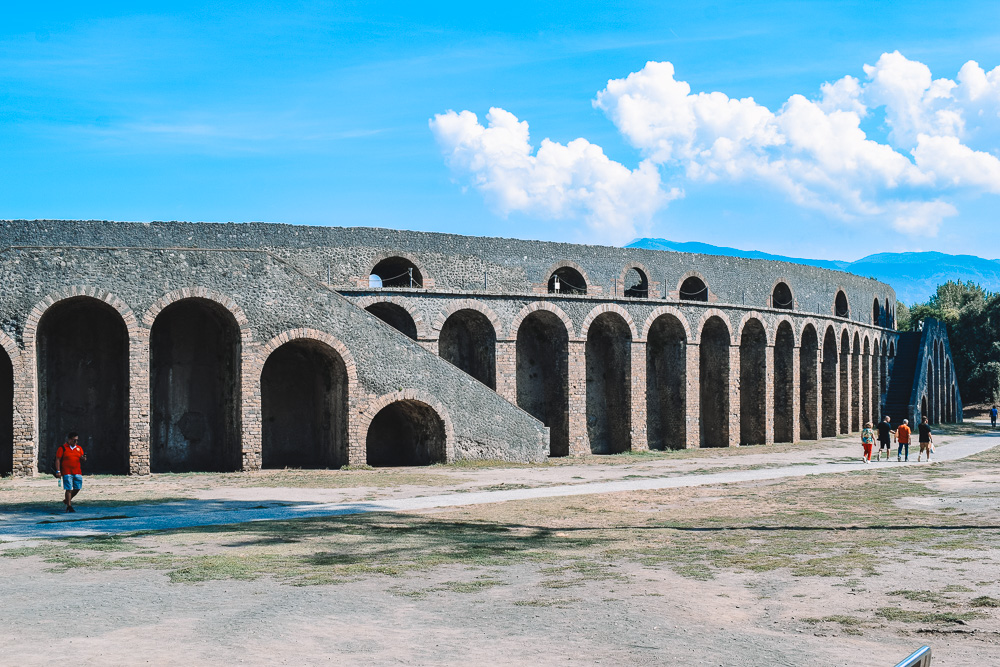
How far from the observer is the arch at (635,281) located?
96.2 feet

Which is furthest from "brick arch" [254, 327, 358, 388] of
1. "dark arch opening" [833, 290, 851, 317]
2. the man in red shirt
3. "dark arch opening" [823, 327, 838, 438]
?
"dark arch opening" [833, 290, 851, 317]

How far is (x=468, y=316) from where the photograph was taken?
2628 centimetres

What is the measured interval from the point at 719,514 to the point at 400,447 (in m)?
11.3

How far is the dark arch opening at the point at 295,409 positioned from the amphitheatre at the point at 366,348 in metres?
0.05

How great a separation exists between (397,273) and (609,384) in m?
7.70

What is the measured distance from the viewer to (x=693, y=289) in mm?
31797

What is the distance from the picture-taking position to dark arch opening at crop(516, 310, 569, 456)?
90.1 ft

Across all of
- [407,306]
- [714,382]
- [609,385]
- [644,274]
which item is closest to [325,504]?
[407,306]

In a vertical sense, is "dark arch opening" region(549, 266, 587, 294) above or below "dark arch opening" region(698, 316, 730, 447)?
above

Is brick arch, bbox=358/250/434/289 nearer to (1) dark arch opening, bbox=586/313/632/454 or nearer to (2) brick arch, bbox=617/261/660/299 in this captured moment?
(1) dark arch opening, bbox=586/313/632/454

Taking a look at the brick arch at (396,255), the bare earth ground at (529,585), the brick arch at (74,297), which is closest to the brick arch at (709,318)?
the brick arch at (396,255)

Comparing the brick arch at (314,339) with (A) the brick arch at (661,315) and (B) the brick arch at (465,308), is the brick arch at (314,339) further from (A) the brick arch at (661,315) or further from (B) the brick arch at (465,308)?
(A) the brick arch at (661,315)

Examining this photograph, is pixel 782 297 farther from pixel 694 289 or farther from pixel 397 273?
pixel 397 273

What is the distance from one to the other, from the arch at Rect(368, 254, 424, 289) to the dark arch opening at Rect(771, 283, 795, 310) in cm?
1593
